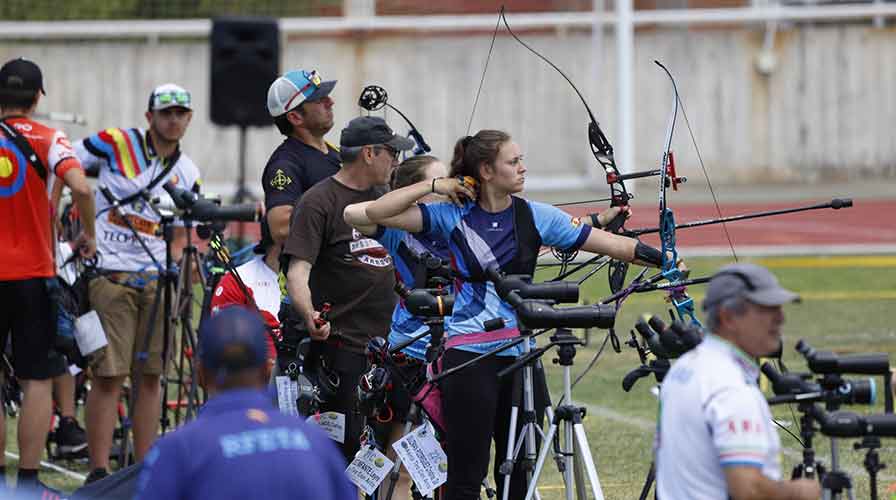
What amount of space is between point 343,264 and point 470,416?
120cm

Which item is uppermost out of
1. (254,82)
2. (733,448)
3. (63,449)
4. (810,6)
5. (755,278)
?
(810,6)

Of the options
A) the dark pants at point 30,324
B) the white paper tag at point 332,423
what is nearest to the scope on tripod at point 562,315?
the white paper tag at point 332,423

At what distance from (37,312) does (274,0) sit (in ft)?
76.7

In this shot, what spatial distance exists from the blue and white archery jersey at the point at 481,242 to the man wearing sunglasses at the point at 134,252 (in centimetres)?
282

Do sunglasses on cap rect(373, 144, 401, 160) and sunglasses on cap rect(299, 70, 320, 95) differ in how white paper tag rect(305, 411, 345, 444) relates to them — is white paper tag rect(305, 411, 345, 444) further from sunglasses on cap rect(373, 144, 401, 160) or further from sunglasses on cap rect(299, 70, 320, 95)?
sunglasses on cap rect(299, 70, 320, 95)

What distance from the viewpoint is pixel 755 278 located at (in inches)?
184

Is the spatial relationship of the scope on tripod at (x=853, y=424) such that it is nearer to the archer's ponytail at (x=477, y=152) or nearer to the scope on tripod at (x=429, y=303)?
the scope on tripod at (x=429, y=303)

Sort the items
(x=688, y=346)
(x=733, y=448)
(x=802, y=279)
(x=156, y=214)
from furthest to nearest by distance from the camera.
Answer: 1. (x=802, y=279)
2. (x=156, y=214)
3. (x=688, y=346)
4. (x=733, y=448)

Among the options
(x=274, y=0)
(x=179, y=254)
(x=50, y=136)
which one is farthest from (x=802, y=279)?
(x=274, y=0)

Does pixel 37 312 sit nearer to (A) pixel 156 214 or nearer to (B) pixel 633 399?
(A) pixel 156 214

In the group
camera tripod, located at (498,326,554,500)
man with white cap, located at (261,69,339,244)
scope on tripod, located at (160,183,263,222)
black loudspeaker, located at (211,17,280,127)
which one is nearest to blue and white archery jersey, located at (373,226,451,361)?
camera tripod, located at (498,326,554,500)

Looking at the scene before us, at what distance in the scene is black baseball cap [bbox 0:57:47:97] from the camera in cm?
824

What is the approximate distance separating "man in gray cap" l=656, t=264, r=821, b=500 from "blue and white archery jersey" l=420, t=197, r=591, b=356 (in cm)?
198

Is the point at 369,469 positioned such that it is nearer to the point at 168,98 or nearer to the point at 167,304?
the point at 167,304
